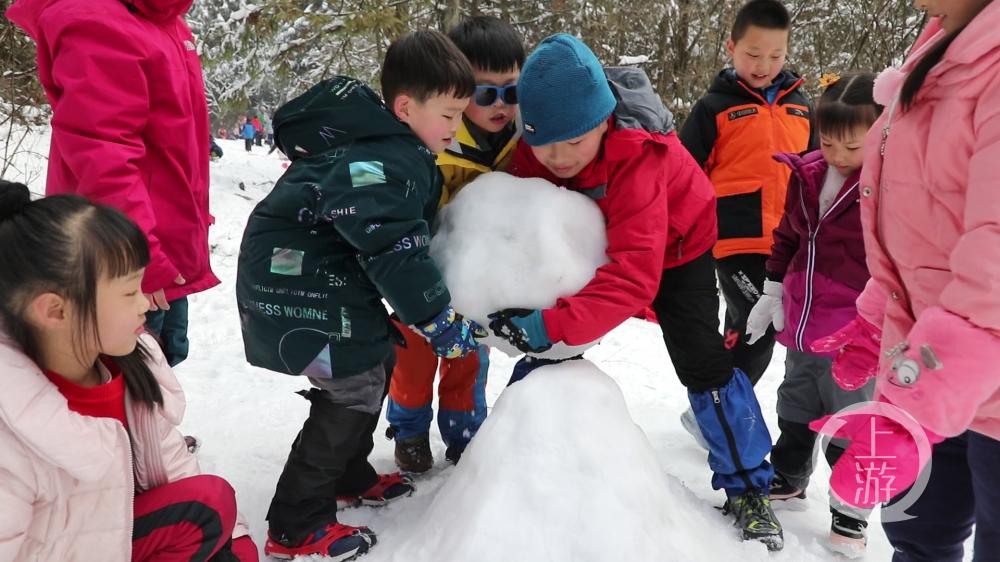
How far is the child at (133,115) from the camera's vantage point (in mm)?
2064

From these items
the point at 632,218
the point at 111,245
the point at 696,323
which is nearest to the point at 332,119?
the point at 111,245

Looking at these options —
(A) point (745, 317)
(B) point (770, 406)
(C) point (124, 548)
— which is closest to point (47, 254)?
(C) point (124, 548)

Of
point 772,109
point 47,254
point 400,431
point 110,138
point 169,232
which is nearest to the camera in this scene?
point 47,254

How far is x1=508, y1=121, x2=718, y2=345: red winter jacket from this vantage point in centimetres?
203

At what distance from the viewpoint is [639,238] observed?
208 centimetres

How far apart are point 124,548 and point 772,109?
3.25 metres

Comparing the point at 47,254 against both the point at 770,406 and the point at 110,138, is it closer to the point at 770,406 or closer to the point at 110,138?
the point at 110,138

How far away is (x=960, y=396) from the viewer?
121cm

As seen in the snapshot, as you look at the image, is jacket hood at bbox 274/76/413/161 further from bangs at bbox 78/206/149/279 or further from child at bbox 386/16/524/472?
bangs at bbox 78/206/149/279

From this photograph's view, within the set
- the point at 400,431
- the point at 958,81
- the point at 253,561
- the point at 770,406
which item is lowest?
the point at 770,406

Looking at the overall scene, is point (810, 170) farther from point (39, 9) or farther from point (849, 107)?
point (39, 9)

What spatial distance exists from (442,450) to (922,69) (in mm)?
2384

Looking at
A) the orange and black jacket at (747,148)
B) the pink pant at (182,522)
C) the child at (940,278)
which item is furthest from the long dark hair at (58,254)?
the orange and black jacket at (747,148)

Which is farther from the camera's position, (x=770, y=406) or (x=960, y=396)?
(x=770, y=406)
